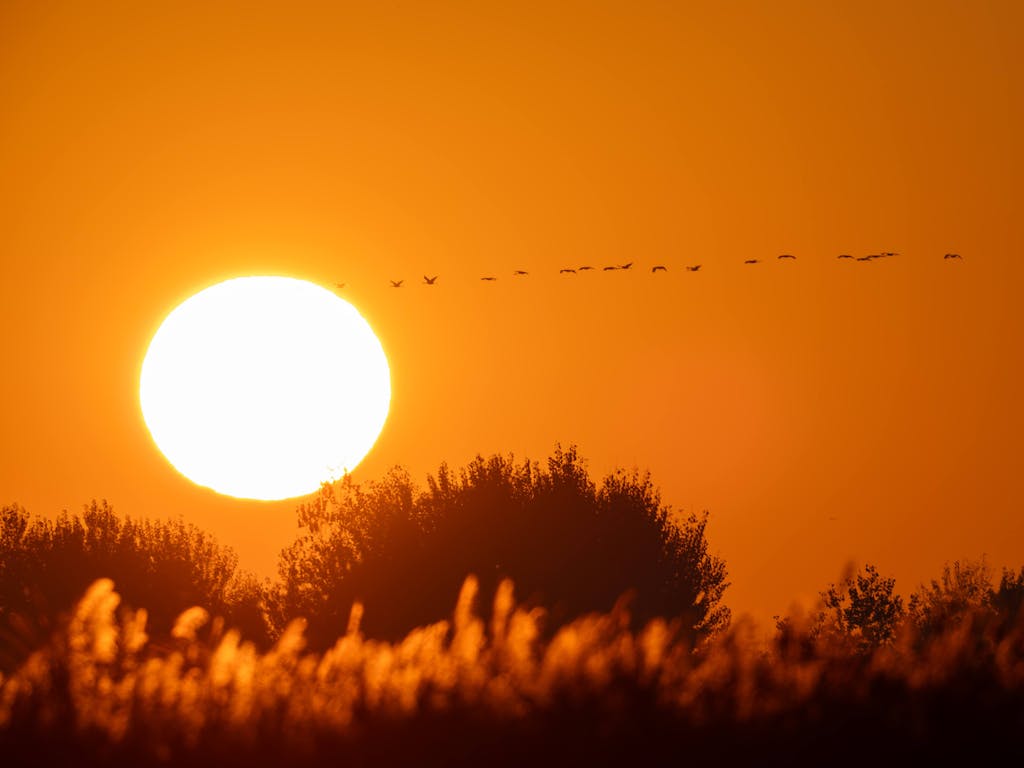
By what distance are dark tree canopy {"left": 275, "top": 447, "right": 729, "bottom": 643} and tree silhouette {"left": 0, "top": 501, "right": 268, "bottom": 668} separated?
6365mm

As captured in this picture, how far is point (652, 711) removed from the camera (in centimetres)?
1647

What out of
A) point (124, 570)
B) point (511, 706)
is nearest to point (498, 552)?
point (124, 570)

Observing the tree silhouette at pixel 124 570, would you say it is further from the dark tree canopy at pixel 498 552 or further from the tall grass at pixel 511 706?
the tall grass at pixel 511 706

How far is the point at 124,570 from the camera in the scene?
261 ft

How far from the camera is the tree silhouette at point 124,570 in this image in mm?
75812

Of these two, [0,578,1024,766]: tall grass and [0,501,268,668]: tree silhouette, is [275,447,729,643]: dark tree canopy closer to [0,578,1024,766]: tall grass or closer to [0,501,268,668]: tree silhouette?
[0,501,268,668]: tree silhouette

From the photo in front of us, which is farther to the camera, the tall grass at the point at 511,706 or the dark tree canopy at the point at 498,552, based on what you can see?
the dark tree canopy at the point at 498,552

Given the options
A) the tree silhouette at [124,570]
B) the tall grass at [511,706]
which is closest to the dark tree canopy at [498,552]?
the tree silhouette at [124,570]

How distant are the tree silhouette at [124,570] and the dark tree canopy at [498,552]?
6365 millimetres

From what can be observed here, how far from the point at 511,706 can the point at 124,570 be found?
66.3m

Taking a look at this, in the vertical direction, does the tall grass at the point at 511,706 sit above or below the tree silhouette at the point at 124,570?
below

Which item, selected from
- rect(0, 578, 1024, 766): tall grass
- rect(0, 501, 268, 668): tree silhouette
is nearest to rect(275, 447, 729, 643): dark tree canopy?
rect(0, 501, 268, 668): tree silhouette

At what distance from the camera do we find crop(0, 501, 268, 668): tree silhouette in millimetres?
75812

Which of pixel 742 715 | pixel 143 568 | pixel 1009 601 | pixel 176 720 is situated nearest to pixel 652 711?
pixel 742 715
